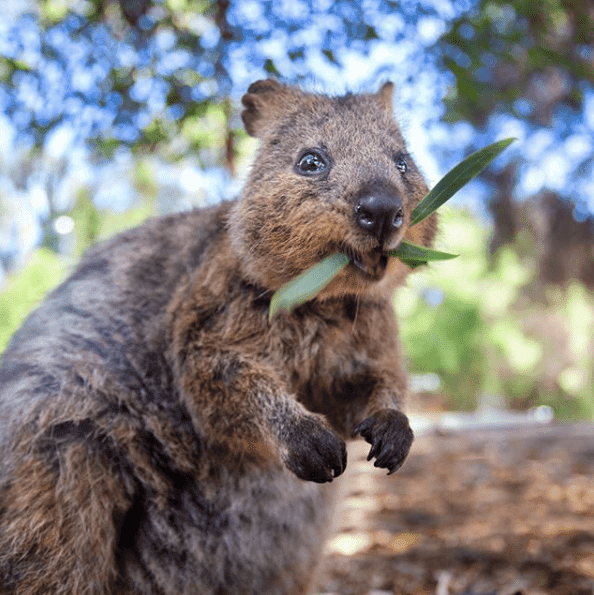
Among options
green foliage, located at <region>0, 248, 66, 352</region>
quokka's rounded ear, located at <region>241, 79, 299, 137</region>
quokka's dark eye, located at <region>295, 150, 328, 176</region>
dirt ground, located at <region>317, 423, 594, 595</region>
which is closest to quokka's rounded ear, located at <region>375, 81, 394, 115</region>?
quokka's rounded ear, located at <region>241, 79, 299, 137</region>

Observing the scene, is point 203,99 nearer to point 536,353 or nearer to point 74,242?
point 74,242

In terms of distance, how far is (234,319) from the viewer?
261 cm

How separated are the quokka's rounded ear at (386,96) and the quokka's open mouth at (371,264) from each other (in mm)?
1174

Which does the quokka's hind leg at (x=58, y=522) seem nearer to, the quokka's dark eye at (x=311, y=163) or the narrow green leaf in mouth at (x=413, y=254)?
the narrow green leaf in mouth at (x=413, y=254)

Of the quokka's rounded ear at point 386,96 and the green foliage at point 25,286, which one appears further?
the green foliage at point 25,286

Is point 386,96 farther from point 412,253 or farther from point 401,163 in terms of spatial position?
point 412,253

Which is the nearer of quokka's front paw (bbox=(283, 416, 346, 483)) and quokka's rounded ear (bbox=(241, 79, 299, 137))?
quokka's front paw (bbox=(283, 416, 346, 483))

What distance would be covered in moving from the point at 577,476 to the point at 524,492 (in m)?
0.71

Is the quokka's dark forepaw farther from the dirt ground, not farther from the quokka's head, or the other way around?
the dirt ground

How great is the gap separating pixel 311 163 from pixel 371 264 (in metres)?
0.55

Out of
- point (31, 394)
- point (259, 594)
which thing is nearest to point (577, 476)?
point (259, 594)

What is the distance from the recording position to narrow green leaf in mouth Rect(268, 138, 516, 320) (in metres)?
1.94

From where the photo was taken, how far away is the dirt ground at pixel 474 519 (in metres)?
3.81

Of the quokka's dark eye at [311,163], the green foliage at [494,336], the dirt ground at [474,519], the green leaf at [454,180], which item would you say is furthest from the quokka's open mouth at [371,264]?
the green foliage at [494,336]
